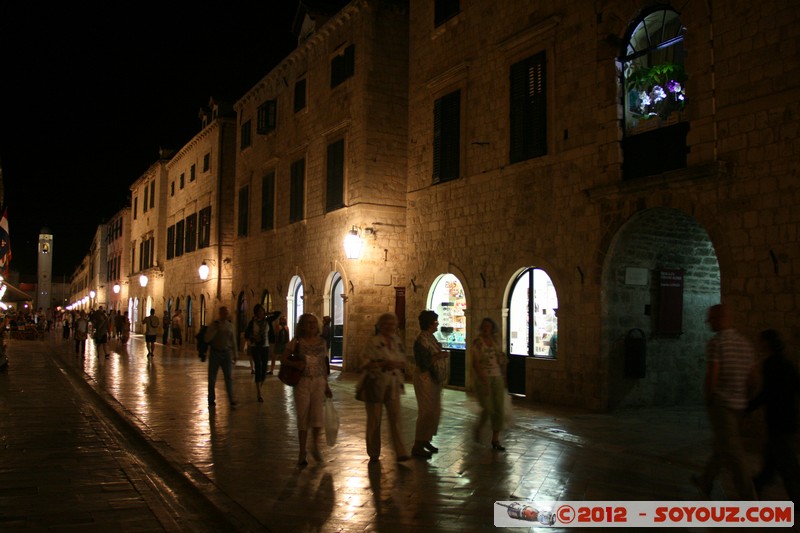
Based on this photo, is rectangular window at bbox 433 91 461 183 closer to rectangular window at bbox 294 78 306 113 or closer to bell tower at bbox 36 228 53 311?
rectangular window at bbox 294 78 306 113

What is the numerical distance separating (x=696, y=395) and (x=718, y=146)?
16.9 feet

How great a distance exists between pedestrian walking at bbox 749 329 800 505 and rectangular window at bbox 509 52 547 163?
26.8ft

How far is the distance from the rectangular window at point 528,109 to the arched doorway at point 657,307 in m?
2.72

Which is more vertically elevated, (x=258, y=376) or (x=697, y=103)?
(x=697, y=103)

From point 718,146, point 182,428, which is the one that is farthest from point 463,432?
point 718,146

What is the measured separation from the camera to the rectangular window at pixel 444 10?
1614 cm

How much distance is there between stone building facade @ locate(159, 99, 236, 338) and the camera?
101 ft

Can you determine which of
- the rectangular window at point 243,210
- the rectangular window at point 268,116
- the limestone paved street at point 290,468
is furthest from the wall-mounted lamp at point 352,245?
the rectangular window at point 243,210

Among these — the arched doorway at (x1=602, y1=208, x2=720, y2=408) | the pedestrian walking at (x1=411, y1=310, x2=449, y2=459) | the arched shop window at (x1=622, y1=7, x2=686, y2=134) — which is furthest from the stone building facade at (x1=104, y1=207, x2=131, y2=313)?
the pedestrian walking at (x1=411, y1=310, x2=449, y2=459)

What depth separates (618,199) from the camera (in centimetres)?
1178

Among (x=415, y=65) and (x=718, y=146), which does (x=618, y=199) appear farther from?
(x=415, y=65)

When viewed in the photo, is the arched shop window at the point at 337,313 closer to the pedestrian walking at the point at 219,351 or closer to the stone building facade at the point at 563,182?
the stone building facade at the point at 563,182

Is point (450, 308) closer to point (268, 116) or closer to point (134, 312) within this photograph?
point (268, 116)

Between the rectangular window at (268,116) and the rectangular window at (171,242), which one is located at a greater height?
the rectangular window at (268,116)
